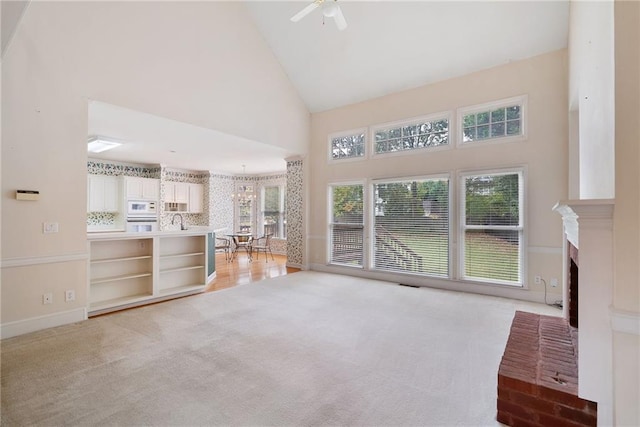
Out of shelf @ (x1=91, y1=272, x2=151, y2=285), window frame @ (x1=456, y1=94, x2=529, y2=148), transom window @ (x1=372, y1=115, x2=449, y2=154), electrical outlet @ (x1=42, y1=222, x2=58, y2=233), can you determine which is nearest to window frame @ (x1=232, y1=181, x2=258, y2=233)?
transom window @ (x1=372, y1=115, x2=449, y2=154)

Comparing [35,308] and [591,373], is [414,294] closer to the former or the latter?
[591,373]

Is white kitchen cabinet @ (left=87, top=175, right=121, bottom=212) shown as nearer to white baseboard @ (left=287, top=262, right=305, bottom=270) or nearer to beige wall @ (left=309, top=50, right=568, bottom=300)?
white baseboard @ (left=287, top=262, right=305, bottom=270)

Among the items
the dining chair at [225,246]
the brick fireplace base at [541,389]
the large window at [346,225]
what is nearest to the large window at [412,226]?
the large window at [346,225]

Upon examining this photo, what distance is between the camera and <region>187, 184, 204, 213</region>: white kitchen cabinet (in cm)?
973

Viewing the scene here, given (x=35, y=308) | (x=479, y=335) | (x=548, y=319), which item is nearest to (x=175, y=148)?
(x=35, y=308)

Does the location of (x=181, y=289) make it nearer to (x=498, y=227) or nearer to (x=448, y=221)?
(x=448, y=221)

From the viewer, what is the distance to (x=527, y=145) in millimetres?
4512

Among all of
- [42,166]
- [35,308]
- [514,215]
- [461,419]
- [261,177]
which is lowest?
[461,419]

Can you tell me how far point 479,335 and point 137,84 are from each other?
5.34 m

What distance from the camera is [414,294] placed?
191 inches

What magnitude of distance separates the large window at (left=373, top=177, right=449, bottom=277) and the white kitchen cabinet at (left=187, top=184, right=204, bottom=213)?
21.1ft

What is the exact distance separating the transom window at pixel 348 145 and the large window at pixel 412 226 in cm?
89

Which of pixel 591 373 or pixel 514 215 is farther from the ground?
pixel 514 215

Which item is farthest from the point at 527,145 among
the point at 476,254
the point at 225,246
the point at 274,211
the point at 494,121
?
the point at 274,211
